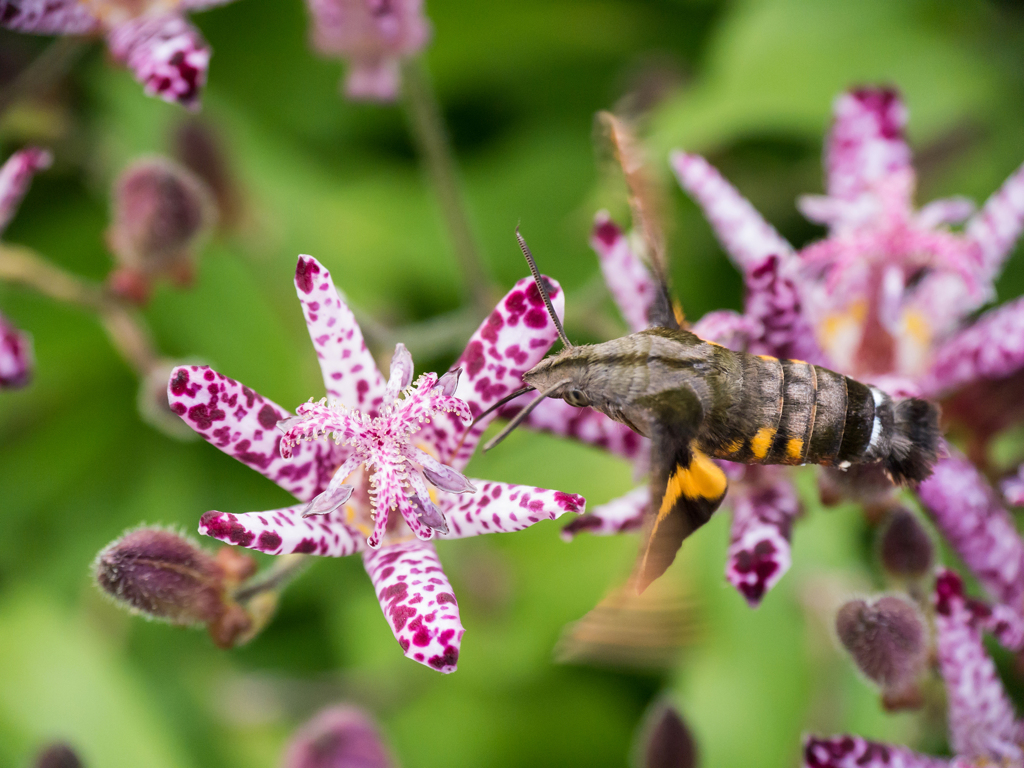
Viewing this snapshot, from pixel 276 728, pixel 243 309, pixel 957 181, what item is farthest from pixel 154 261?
pixel 957 181

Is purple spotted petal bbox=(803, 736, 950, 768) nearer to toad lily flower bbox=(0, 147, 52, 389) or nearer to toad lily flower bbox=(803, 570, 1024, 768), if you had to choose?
toad lily flower bbox=(803, 570, 1024, 768)

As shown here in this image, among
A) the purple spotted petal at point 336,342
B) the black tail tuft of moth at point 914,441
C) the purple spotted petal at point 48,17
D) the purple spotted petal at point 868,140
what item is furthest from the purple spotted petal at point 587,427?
the purple spotted petal at point 48,17

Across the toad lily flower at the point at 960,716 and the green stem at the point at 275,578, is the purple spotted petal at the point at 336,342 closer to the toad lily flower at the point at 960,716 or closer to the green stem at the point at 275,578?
the green stem at the point at 275,578

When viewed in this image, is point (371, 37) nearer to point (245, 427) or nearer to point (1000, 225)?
point (245, 427)

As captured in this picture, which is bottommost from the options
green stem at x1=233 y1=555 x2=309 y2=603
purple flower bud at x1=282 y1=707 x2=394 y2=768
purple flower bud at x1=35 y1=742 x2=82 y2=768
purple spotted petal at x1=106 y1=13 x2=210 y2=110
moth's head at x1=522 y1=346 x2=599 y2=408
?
purple flower bud at x1=35 y1=742 x2=82 y2=768

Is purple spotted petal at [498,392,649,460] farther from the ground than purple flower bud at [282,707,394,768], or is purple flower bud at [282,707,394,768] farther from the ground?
purple spotted petal at [498,392,649,460]

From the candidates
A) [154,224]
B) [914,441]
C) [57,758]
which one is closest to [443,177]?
[154,224]

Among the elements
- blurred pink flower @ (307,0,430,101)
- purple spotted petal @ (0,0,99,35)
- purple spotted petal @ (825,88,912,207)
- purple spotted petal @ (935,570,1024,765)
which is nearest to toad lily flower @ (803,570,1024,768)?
purple spotted petal @ (935,570,1024,765)
